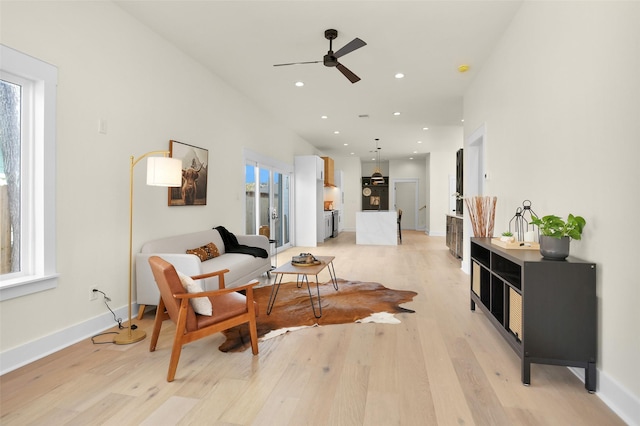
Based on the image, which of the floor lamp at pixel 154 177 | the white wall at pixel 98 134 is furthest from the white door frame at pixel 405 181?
the floor lamp at pixel 154 177

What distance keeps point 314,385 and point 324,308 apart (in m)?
1.56

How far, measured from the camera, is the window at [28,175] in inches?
98.3

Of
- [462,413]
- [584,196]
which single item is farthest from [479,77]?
[462,413]

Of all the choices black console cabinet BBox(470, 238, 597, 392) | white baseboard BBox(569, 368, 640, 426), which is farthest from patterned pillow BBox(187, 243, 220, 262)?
white baseboard BBox(569, 368, 640, 426)

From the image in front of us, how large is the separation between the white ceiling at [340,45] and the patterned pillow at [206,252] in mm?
2457

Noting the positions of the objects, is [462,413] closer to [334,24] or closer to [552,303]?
[552,303]

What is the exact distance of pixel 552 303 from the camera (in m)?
2.12

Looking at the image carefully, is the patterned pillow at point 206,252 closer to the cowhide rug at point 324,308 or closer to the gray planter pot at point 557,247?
the cowhide rug at point 324,308

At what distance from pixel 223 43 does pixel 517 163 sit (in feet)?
11.6

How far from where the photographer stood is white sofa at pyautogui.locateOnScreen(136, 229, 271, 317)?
11.0 feet

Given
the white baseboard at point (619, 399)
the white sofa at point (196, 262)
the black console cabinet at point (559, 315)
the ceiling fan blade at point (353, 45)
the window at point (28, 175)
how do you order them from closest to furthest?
the white baseboard at point (619, 399), the black console cabinet at point (559, 315), the window at point (28, 175), the ceiling fan blade at point (353, 45), the white sofa at point (196, 262)

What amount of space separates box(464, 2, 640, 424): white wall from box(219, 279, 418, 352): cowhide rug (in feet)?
5.72

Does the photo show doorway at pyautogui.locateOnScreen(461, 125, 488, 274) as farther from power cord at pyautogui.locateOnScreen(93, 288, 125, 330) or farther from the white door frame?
the white door frame

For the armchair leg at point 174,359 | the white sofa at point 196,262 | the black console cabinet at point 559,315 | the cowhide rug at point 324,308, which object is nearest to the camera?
the black console cabinet at point 559,315
